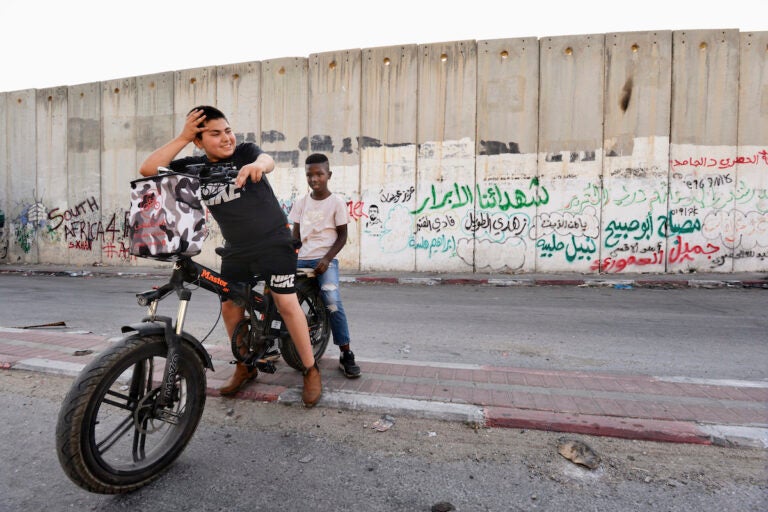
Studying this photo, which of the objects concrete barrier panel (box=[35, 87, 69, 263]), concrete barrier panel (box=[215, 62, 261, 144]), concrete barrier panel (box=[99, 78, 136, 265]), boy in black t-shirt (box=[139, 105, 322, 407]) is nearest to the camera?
boy in black t-shirt (box=[139, 105, 322, 407])

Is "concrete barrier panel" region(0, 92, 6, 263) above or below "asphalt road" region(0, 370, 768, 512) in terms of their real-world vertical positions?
above

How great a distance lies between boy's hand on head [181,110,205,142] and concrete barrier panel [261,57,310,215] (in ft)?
34.5

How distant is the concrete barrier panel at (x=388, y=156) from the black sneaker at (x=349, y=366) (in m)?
8.84

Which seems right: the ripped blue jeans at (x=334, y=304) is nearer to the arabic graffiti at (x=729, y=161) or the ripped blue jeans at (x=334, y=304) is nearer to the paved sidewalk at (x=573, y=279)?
the paved sidewalk at (x=573, y=279)

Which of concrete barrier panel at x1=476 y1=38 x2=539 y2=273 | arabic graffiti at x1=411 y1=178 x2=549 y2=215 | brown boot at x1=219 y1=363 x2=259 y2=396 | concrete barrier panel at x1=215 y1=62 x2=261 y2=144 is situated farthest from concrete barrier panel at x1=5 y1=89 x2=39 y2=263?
brown boot at x1=219 y1=363 x2=259 y2=396

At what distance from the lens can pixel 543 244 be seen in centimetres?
1148

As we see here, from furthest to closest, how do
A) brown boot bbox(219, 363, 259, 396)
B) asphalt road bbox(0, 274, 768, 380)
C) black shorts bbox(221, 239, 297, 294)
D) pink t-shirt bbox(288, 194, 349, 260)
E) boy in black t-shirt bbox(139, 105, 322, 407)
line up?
asphalt road bbox(0, 274, 768, 380) → pink t-shirt bbox(288, 194, 349, 260) → brown boot bbox(219, 363, 259, 396) → black shorts bbox(221, 239, 297, 294) → boy in black t-shirt bbox(139, 105, 322, 407)

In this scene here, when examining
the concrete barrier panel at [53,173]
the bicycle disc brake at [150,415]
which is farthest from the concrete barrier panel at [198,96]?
the bicycle disc brake at [150,415]

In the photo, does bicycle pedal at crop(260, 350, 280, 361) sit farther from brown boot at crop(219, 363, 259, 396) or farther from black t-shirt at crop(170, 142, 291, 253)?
black t-shirt at crop(170, 142, 291, 253)

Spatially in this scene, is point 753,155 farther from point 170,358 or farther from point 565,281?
point 170,358

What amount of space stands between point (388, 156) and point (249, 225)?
10.0m

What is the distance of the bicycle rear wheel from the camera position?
10.9 feet

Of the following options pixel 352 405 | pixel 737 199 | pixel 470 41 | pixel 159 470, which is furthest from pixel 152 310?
pixel 737 199

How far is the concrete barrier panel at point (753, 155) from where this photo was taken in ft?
35.3
